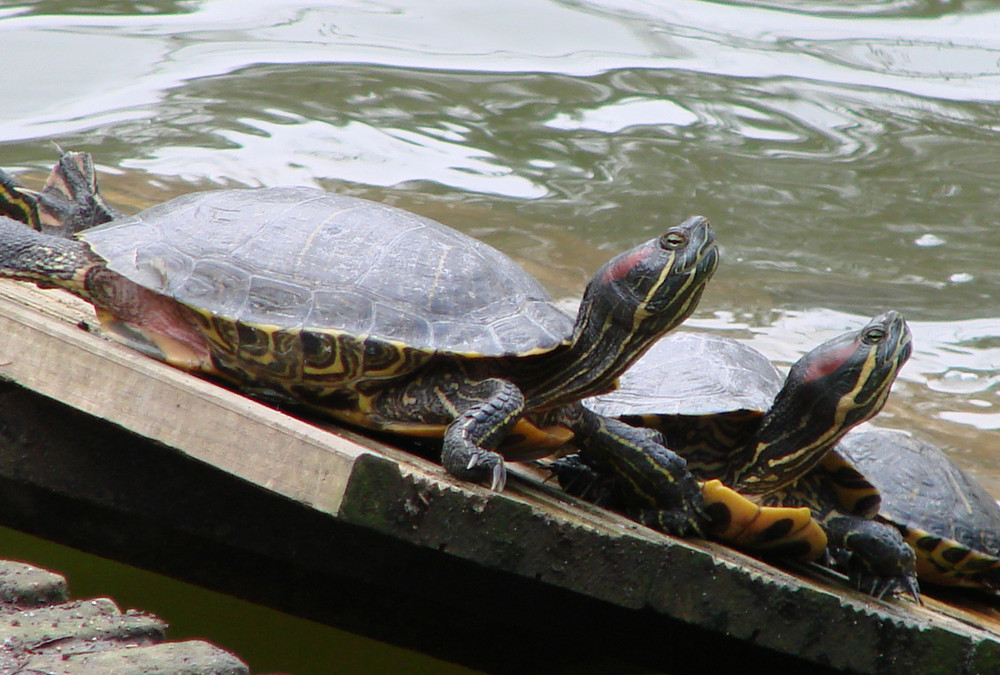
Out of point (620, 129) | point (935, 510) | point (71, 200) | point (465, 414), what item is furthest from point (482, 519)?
point (620, 129)

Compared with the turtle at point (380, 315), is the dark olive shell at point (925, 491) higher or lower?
lower

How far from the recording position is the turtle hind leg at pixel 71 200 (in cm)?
355

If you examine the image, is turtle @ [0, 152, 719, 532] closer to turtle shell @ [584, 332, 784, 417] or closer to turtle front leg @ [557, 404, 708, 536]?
turtle front leg @ [557, 404, 708, 536]

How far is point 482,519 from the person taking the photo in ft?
7.29

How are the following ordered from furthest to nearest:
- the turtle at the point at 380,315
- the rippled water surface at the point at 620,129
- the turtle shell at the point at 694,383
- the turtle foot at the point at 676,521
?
the rippled water surface at the point at 620,129
the turtle shell at the point at 694,383
the turtle foot at the point at 676,521
the turtle at the point at 380,315

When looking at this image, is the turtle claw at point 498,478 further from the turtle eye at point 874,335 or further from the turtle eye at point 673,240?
the turtle eye at point 874,335

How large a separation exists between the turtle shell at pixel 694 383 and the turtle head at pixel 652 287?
601mm

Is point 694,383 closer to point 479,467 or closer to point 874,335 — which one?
point 874,335

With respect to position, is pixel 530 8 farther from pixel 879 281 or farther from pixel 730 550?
pixel 730 550

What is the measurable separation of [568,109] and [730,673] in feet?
21.8

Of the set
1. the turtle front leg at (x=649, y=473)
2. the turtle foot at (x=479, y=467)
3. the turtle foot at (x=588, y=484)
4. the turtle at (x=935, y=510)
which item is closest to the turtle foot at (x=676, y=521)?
the turtle front leg at (x=649, y=473)

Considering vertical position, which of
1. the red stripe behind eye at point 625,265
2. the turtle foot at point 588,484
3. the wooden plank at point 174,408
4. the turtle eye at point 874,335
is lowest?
the turtle foot at point 588,484

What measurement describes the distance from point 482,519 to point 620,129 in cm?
708

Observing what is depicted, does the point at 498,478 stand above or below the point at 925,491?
above
